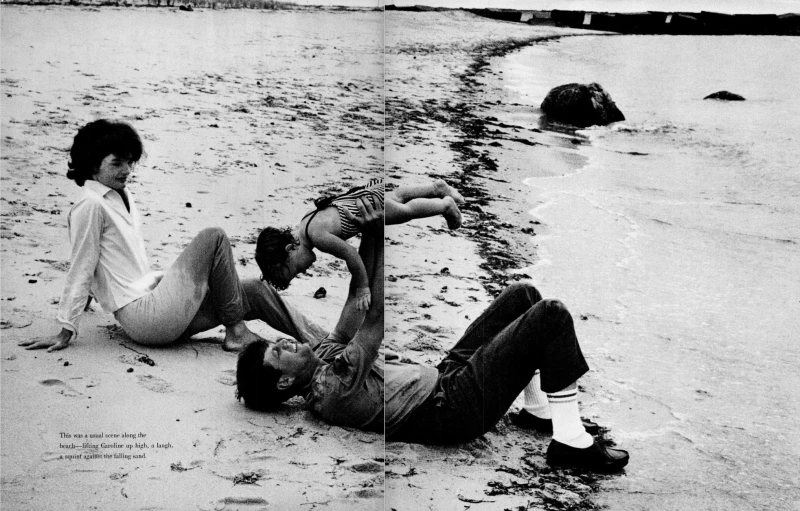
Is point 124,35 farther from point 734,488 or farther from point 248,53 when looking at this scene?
point 734,488

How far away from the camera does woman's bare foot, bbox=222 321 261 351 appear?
2834 mm

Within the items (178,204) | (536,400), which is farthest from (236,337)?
(536,400)

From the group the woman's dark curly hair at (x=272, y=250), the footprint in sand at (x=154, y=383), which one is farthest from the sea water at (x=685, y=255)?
the footprint in sand at (x=154, y=383)

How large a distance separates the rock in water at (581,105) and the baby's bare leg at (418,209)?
0.85 meters

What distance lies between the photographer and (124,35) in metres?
2.93

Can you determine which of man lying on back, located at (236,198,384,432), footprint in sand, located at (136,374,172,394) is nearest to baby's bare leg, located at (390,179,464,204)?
man lying on back, located at (236,198,384,432)

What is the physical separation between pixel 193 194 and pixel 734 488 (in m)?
2.13

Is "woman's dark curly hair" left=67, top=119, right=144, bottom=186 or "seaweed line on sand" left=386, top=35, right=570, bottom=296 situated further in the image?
"seaweed line on sand" left=386, top=35, right=570, bottom=296

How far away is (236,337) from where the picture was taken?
285 cm

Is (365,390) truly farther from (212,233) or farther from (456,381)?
(212,233)

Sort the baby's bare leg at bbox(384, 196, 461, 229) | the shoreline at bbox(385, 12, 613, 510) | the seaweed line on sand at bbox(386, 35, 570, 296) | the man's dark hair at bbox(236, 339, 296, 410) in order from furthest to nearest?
1. the seaweed line on sand at bbox(386, 35, 570, 296)
2. the shoreline at bbox(385, 12, 613, 510)
3. the baby's bare leg at bbox(384, 196, 461, 229)
4. the man's dark hair at bbox(236, 339, 296, 410)

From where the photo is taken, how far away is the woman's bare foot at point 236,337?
2.83 meters

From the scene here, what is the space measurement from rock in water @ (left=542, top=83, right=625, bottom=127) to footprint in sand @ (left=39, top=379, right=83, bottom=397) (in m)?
2.17

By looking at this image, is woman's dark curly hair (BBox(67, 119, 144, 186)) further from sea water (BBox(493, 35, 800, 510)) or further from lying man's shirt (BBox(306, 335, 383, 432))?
sea water (BBox(493, 35, 800, 510))
